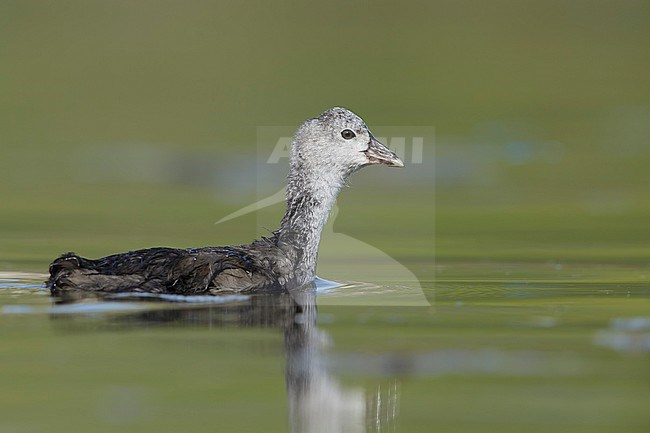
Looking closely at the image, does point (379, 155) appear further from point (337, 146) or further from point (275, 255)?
point (275, 255)

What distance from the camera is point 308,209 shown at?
12.4 metres

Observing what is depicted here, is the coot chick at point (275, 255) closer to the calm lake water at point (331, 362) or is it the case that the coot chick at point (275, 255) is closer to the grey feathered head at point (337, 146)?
the grey feathered head at point (337, 146)

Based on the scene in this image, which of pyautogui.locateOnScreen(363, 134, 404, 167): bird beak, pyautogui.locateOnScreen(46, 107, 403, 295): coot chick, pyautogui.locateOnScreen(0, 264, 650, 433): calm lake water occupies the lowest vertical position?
pyautogui.locateOnScreen(0, 264, 650, 433): calm lake water

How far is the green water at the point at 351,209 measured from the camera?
Result: 7.96 metres

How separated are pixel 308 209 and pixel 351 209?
4691mm

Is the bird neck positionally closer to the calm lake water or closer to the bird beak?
the bird beak

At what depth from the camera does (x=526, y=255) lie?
13.9 m

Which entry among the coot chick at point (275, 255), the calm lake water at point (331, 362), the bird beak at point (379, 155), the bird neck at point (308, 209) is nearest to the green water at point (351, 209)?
the calm lake water at point (331, 362)

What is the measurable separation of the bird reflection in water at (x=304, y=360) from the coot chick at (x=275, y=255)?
0.18m

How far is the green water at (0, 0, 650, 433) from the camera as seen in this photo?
7.96 m

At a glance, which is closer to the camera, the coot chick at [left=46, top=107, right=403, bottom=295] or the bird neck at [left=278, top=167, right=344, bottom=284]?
the coot chick at [left=46, top=107, right=403, bottom=295]

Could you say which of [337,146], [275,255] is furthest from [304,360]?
[337,146]

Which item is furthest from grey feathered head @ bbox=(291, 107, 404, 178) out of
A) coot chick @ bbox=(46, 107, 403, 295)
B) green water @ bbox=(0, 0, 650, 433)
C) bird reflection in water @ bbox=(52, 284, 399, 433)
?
bird reflection in water @ bbox=(52, 284, 399, 433)

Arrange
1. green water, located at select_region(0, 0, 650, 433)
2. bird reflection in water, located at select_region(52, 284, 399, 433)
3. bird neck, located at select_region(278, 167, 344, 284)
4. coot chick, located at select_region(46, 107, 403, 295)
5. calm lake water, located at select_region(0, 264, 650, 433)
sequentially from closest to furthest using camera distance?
1. calm lake water, located at select_region(0, 264, 650, 433)
2. bird reflection in water, located at select_region(52, 284, 399, 433)
3. green water, located at select_region(0, 0, 650, 433)
4. coot chick, located at select_region(46, 107, 403, 295)
5. bird neck, located at select_region(278, 167, 344, 284)
